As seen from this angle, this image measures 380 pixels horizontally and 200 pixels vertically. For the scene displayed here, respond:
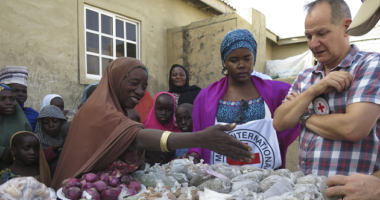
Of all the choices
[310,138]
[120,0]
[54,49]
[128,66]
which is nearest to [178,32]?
[120,0]

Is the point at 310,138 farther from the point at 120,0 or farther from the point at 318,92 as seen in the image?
the point at 120,0

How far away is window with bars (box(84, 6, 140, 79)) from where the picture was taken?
5609mm

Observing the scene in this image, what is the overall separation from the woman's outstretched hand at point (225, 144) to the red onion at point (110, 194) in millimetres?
532

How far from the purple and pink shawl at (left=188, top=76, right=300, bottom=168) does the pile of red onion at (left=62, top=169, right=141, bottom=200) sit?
951 millimetres

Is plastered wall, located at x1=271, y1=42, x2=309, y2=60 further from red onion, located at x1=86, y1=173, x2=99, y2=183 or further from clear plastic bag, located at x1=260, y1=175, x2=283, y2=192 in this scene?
red onion, located at x1=86, y1=173, x2=99, y2=183

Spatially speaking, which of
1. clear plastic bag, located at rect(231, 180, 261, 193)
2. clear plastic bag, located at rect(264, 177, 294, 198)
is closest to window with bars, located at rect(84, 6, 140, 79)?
clear plastic bag, located at rect(231, 180, 261, 193)

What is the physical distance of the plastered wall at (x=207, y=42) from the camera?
6.22m

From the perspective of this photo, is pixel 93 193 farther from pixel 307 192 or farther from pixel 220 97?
pixel 220 97

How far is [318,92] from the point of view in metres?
1.51

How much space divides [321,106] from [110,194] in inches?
54.5

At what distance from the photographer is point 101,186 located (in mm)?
1311

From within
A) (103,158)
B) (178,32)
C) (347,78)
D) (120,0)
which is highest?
(120,0)

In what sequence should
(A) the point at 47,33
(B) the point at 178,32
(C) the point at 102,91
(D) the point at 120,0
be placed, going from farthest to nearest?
(B) the point at 178,32 < (D) the point at 120,0 < (A) the point at 47,33 < (C) the point at 102,91

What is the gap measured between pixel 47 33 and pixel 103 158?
4.34 m
